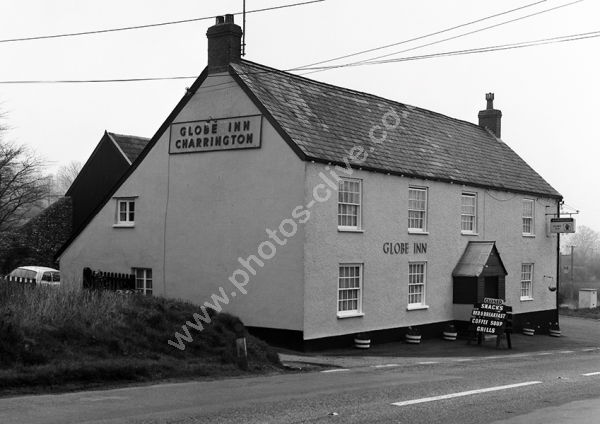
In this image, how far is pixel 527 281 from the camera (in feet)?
109

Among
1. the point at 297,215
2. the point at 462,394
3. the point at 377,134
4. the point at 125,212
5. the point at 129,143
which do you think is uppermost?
the point at 129,143

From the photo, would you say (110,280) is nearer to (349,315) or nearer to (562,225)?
(349,315)

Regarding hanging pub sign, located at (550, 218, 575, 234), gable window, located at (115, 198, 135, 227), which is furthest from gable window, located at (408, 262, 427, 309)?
hanging pub sign, located at (550, 218, 575, 234)

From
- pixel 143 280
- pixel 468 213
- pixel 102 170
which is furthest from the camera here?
pixel 102 170

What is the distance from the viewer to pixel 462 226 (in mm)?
28547

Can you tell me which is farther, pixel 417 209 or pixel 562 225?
pixel 562 225

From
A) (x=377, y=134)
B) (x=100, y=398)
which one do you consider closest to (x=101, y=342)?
(x=100, y=398)

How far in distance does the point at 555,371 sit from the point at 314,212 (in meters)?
7.97

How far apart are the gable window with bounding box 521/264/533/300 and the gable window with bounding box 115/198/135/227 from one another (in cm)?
1766

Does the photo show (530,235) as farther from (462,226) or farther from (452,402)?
(452,402)

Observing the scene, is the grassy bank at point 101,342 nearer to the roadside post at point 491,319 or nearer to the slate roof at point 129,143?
the roadside post at point 491,319

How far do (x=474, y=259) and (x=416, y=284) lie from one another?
338 cm

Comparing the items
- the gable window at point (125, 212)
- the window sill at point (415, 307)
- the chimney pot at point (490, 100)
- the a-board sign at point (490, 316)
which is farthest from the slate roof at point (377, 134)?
the gable window at point (125, 212)

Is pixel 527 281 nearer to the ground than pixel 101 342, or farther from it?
farther from it
